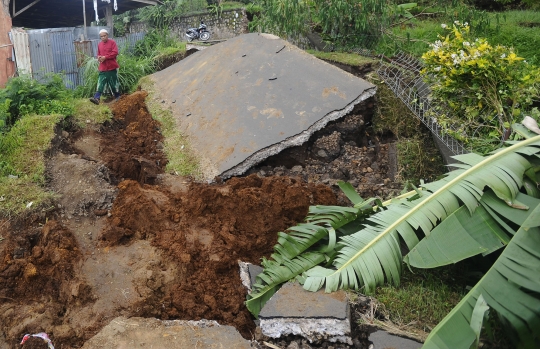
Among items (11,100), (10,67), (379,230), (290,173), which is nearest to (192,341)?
(379,230)

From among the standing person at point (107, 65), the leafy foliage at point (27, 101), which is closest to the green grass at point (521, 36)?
the standing person at point (107, 65)

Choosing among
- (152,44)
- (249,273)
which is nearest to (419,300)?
(249,273)

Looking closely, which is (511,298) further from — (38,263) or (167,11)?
(167,11)

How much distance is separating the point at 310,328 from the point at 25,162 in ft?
14.2

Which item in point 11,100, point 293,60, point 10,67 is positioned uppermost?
point 293,60

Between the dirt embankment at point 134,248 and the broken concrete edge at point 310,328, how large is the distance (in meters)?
0.54

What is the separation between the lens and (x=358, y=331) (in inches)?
123

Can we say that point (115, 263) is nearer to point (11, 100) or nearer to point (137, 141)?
point (137, 141)

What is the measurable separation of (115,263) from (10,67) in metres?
8.40

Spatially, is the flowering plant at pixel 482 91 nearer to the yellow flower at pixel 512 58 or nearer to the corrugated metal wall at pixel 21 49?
the yellow flower at pixel 512 58

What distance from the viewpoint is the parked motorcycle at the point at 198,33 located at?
1409 centimetres

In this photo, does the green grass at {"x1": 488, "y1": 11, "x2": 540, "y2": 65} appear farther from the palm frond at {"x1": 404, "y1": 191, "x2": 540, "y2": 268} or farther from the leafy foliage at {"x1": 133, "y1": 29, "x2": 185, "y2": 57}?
the leafy foliage at {"x1": 133, "y1": 29, "x2": 185, "y2": 57}

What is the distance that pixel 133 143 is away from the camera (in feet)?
23.0

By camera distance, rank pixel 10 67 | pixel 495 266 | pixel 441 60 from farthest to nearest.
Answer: pixel 10 67 → pixel 441 60 → pixel 495 266
